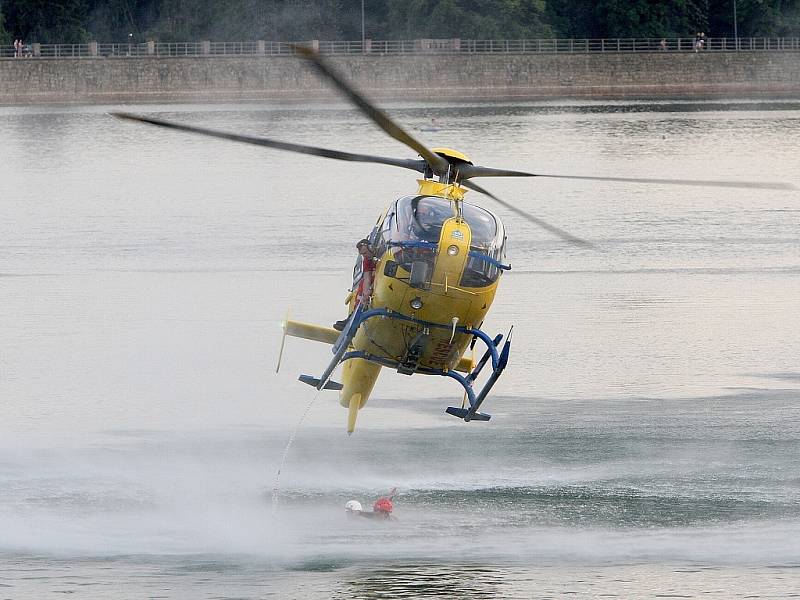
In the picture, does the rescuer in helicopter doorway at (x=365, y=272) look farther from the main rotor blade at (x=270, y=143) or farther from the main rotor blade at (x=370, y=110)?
the main rotor blade at (x=370, y=110)

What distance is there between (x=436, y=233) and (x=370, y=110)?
1.99 meters

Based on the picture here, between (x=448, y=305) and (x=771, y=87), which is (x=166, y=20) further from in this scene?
(x=448, y=305)

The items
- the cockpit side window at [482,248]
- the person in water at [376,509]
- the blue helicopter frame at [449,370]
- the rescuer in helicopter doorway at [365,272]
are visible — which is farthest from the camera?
the person in water at [376,509]

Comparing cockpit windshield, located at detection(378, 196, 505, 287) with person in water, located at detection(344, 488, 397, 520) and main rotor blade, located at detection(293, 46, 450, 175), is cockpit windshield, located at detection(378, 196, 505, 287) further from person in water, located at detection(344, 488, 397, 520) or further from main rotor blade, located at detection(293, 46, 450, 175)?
person in water, located at detection(344, 488, 397, 520)

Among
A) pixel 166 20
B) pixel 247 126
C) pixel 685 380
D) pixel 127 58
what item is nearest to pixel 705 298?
pixel 685 380

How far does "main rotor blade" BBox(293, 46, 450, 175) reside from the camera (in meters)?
15.2

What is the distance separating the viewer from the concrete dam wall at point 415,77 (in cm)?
12306

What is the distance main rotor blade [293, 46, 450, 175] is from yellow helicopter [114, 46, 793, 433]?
0.02m

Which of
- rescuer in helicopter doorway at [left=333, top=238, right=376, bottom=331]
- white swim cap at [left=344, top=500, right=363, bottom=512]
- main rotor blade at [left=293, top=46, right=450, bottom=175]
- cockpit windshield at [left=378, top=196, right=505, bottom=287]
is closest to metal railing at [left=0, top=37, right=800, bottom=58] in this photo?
white swim cap at [left=344, top=500, right=363, bottom=512]

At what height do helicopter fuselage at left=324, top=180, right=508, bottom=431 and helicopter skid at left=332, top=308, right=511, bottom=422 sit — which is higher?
helicopter fuselage at left=324, top=180, right=508, bottom=431

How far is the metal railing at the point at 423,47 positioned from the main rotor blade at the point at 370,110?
101657 mm

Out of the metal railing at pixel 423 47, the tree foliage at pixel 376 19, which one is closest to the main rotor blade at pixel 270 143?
the metal railing at pixel 423 47

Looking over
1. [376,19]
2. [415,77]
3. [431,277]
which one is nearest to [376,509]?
[431,277]

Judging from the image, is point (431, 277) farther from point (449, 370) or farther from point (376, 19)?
point (376, 19)
